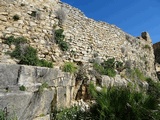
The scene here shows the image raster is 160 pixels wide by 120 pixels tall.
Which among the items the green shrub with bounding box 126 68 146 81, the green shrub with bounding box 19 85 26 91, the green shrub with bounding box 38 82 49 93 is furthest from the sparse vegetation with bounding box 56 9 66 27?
the green shrub with bounding box 126 68 146 81

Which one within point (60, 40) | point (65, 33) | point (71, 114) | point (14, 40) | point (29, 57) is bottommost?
point (71, 114)

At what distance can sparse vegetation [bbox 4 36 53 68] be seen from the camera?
6148mm

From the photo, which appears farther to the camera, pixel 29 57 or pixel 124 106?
pixel 29 57

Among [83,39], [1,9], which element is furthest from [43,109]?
[83,39]

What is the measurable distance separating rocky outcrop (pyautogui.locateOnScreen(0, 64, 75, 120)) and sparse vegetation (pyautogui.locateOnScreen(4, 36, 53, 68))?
67cm

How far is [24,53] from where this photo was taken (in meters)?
6.40

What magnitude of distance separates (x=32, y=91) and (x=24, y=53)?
5.67 ft

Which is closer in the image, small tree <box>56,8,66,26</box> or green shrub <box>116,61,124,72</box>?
small tree <box>56,8,66,26</box>

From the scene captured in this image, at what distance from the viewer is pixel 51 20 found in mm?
8031

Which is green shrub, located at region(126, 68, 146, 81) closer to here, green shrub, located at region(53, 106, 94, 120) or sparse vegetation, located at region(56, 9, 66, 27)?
sparse vegetation, located at region(56, 9, 66, 27)

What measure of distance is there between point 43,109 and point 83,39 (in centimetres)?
453

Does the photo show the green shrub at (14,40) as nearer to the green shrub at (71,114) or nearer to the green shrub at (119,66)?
the green shrub at (71,114)

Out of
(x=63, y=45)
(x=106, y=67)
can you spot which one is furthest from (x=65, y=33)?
(x=106, y=67)

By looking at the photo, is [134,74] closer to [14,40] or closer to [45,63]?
[45,63]
